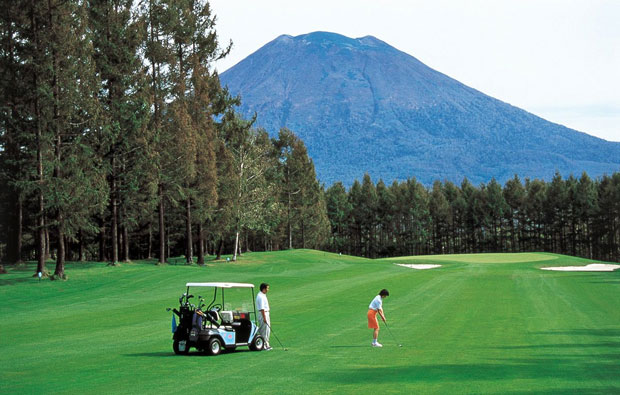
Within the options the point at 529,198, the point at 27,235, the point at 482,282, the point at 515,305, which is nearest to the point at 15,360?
the point at 515,305

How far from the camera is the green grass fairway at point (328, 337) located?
15727 millimetres

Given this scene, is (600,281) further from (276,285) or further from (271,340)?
(271,340)

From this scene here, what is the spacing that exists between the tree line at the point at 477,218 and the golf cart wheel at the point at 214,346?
116 meters

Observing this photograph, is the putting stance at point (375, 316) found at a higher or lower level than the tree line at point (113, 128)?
lower

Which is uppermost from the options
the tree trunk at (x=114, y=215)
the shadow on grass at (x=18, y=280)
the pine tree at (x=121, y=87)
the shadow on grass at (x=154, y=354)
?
the pine tree at (x=121, y=87)

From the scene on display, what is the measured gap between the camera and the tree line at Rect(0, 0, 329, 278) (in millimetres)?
41625

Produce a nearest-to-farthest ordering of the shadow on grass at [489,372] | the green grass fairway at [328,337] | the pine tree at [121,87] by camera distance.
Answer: the green grass fairway at [328,337] → the shadow on grass at [489,372] → the pine tree at [121,87]

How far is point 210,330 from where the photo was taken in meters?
20.9

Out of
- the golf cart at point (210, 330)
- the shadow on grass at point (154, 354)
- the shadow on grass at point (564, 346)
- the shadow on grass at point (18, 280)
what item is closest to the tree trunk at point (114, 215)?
the shadow on grass at point (18, 280)

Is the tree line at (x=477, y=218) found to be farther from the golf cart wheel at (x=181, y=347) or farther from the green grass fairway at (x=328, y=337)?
the golf cart wheel at (x=181, y=347)

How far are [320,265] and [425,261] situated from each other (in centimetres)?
1861

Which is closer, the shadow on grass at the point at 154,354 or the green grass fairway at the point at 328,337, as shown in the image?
the green grass fairway at the point at 328,337

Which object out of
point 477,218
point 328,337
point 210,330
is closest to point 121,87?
point 328,337

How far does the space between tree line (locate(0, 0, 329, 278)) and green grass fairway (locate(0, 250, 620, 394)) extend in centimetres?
648
